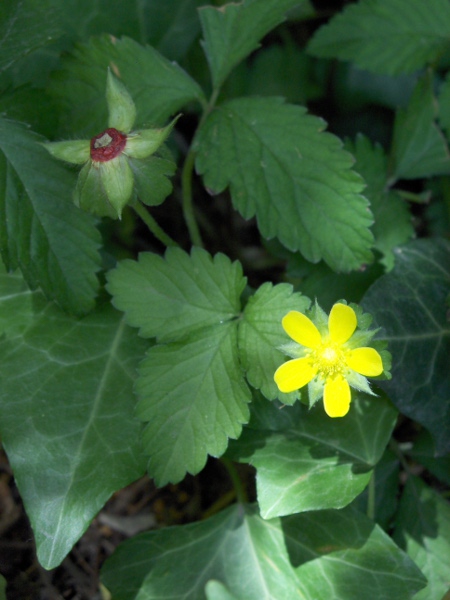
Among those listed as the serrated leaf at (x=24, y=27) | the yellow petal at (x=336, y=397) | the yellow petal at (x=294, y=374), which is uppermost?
the serrated leaf at (x=24, y=27)

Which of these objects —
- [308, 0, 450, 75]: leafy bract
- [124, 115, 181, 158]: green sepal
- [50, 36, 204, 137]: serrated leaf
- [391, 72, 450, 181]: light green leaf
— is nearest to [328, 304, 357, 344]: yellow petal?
[124, 115, 181, 158]: green sepal

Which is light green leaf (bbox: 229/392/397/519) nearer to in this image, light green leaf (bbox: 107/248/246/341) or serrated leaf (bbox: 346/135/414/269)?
light green leaf (bbox: 107/248/246/341)

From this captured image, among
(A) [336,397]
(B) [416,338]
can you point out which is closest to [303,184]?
(B) [416,338]

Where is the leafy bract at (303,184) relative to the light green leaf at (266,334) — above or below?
above

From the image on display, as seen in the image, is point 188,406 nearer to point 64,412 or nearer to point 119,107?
point 64,412

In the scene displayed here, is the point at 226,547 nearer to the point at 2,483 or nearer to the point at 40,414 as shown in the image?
the point at 40,414

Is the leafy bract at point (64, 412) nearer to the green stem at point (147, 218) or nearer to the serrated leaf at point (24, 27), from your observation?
the green stem at point (147, 218)

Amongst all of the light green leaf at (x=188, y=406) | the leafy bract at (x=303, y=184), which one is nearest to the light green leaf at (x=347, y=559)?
the light green leaf at (x=188, y=406)
